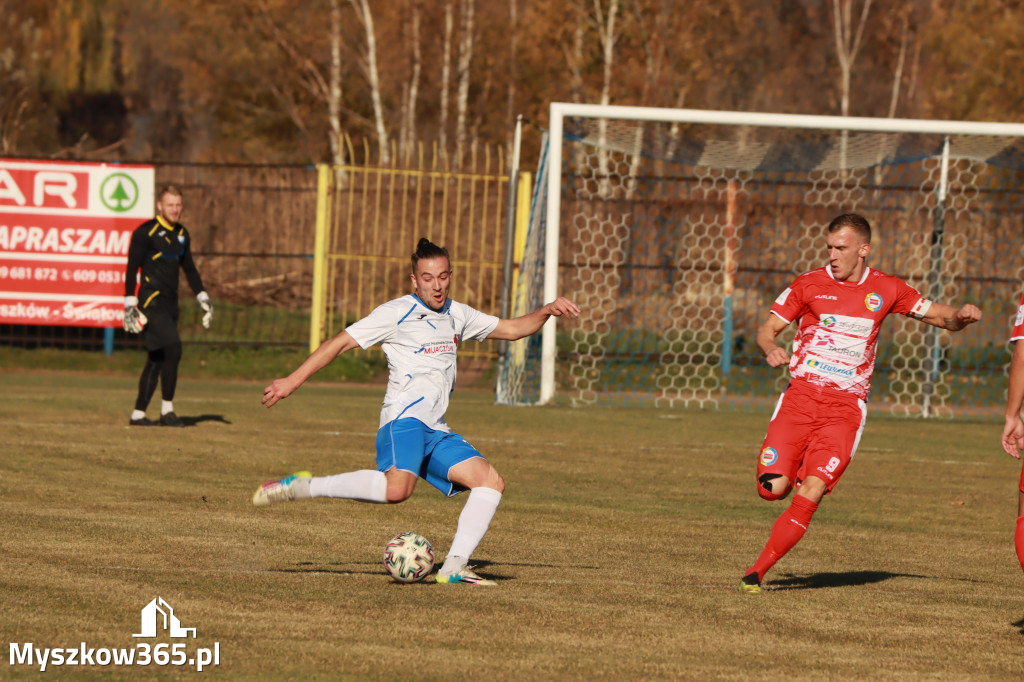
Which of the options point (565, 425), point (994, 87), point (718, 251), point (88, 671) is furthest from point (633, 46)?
point (88, 671)

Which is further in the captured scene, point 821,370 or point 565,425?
point 565,425

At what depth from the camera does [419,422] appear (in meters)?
6.48

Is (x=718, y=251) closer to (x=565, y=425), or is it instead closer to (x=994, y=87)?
(x=994, y=87)

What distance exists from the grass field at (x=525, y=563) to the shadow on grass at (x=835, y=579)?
1.1 inches

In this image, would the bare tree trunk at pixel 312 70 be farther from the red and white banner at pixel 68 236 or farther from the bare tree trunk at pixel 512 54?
the red and white banner at pixel 68 236

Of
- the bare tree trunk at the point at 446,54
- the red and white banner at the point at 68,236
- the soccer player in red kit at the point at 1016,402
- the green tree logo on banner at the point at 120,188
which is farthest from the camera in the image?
the bare tree trunk at the point at 446,54

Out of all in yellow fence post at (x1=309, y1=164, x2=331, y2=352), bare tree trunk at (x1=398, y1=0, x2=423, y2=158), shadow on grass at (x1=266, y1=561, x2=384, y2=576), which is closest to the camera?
shadow on grass at (x1=266, y1=561, x2=384, y2=576)

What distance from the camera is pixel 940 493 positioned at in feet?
33.9

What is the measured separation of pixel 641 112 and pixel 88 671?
498 inches

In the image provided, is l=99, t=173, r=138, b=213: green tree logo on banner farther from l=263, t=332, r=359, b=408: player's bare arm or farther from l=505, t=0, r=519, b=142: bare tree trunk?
l=505, t=0, r=519, b=142: bare tree trunk

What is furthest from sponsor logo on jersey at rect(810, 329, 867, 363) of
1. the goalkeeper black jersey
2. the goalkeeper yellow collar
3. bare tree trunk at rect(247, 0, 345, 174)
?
bare tree trunk at rect(247, 0, 345, 174)

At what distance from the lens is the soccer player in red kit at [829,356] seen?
6637 millimetres

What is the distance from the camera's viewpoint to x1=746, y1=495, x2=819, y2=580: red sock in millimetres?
6402
